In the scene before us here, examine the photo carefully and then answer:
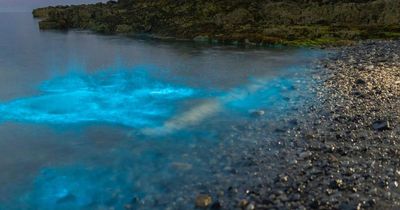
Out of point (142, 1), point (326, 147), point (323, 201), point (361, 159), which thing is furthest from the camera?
point (142, 1)

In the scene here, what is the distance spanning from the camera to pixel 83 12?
356 ft

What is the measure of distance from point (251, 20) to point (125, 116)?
65.5 meters

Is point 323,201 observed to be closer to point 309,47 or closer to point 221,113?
point 221,113

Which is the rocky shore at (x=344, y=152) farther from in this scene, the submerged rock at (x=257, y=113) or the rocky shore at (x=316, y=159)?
the submerged rock at (x=257, y=113)

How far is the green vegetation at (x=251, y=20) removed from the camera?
235 ft

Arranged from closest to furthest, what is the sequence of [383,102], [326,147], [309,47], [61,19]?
[326,147], [383,102], [309,47], [61,19]

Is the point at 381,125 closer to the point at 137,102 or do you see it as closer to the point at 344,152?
the point at 344,152

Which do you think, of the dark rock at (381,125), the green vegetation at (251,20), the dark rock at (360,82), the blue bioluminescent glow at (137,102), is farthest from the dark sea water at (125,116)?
the green vegetation at (251,20)

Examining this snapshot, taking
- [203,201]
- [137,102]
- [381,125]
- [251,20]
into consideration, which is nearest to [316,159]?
[381,125]

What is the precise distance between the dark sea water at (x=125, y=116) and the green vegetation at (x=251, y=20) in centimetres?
1404

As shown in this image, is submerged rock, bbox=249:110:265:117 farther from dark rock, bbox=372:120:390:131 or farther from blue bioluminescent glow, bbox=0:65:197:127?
dark rock, bbox=372:120:390:131

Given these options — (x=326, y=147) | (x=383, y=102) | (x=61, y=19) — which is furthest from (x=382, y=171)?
(x=61, y=19)

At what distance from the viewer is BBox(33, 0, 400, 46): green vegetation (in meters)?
71.5

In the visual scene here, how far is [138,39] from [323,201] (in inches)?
2518
